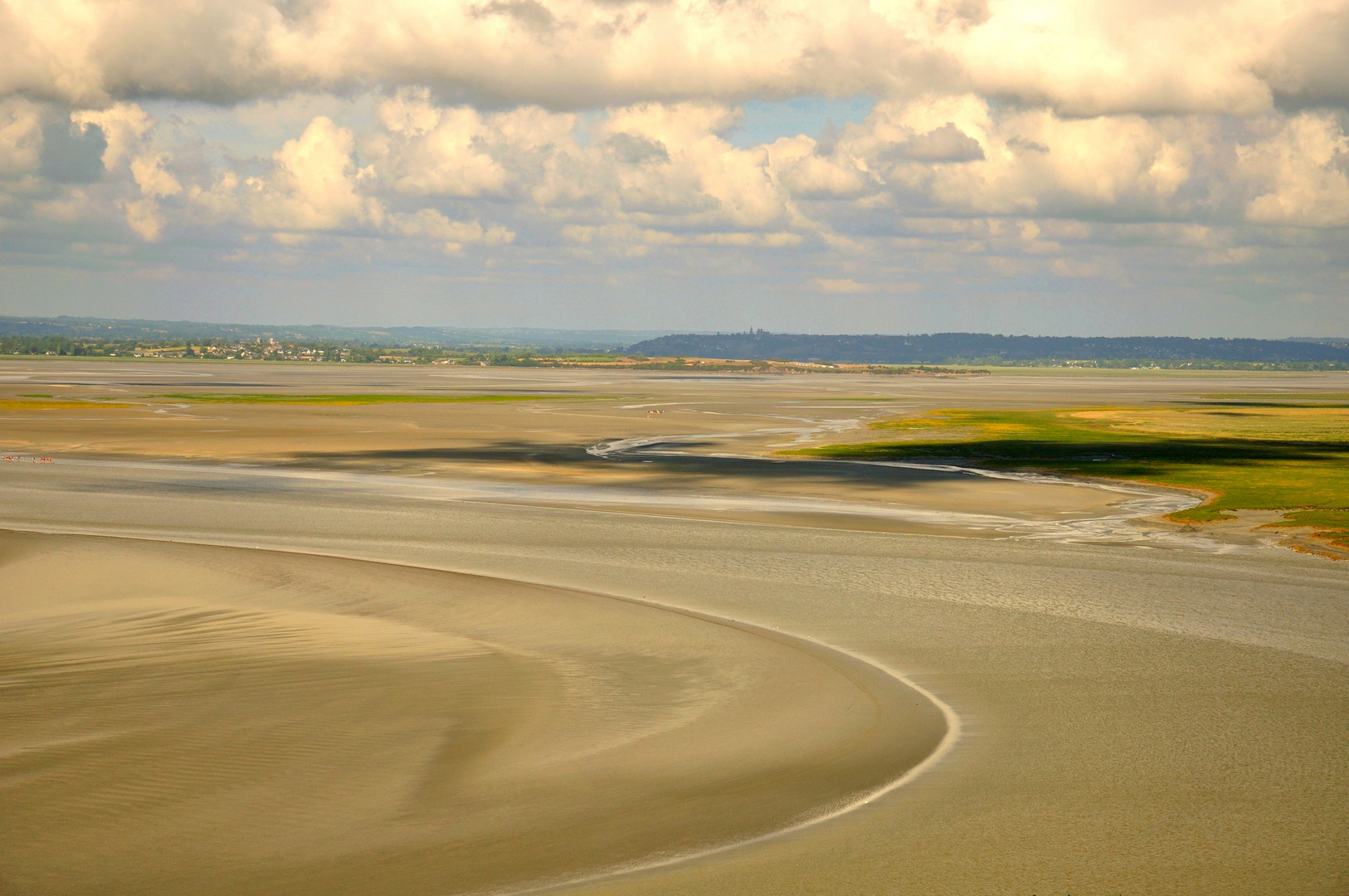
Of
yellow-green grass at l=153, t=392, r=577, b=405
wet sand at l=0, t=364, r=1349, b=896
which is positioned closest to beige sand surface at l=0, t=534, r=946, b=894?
wet sand at l=0, t=364, r=1349, b=896

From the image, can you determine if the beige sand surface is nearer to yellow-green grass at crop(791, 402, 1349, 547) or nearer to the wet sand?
the wet sand

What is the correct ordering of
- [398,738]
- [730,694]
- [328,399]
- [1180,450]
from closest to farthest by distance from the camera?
[398,738] < [730,694] < [1180,450] < [328,399]

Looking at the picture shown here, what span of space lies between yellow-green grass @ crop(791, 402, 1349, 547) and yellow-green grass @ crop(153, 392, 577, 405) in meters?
38.5

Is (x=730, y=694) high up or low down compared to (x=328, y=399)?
up

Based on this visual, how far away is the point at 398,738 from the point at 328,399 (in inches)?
3687

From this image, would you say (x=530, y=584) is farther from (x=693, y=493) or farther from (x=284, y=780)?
(x=693, y=493)

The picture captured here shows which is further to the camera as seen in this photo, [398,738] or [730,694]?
[730,694]

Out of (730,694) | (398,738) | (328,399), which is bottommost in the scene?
(328,399)

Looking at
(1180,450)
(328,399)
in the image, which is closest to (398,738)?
(1180,450)

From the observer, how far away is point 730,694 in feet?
48.2

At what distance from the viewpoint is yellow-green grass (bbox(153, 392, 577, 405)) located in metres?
95.2

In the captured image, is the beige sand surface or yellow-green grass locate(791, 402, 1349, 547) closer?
the beige sand surface

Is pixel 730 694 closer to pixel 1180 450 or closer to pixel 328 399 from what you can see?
pixel 1180 450

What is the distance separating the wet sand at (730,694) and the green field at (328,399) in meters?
63.5
